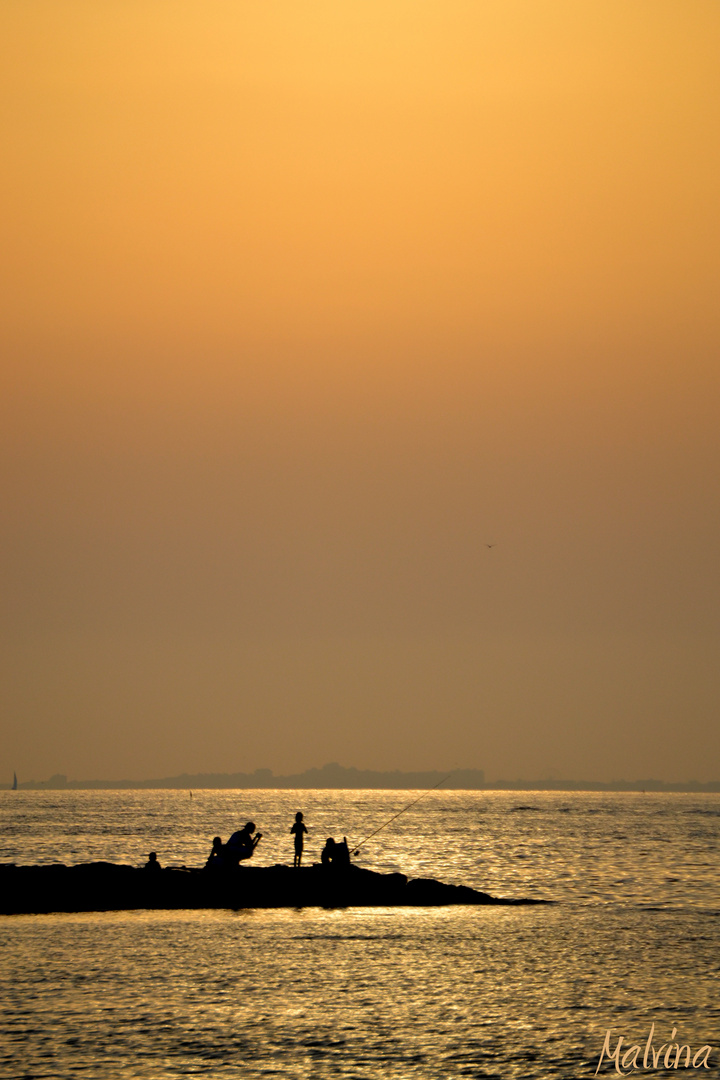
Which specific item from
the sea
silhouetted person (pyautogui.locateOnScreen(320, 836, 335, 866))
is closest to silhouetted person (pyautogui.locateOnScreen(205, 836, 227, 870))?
the sea

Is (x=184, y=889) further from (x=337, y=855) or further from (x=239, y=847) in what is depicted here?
(x=337, y=855)

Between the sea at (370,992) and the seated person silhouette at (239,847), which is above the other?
the seated person silhouette at (239,847)

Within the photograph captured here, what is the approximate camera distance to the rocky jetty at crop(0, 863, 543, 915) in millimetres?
35625

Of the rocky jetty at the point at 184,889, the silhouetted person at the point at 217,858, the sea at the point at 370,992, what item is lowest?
the sea at the point at 370,992

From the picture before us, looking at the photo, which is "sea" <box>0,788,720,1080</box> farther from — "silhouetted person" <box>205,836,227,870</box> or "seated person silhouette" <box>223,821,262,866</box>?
"seated person silhouette" <box>223,821,262,866</box>

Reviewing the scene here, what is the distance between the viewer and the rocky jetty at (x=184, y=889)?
35625mm

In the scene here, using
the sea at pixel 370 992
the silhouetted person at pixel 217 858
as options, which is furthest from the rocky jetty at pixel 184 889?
the sea at pixel 370 992

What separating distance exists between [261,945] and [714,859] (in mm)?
43145

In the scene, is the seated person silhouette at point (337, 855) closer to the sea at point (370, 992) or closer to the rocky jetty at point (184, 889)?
the rocky jetty at point (184, 889)

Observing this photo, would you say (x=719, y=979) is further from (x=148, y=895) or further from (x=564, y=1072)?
(x=148, y=895)

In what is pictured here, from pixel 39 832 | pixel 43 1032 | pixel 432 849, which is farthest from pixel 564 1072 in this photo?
pixel 39 832

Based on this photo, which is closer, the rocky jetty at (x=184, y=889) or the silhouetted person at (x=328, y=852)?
the rocky jetty at (x=184, y=889)

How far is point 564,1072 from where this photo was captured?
18.6 m

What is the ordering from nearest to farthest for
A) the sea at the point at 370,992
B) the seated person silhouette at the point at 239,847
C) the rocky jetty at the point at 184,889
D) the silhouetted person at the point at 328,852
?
the sea at the point at 370,992
the rocky jetty at the point at 184,889
the seated person silhouette at the point at 239,847
the silhouetted person at the point at 328,852
